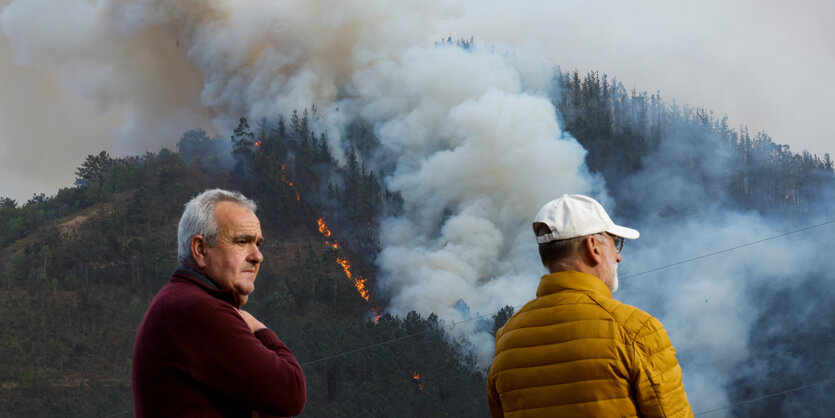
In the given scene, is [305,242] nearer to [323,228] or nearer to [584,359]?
[323,228]

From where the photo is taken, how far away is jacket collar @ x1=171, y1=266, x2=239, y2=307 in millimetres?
2461

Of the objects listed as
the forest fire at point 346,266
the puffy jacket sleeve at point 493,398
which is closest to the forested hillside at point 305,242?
the forest fire at point 346,266

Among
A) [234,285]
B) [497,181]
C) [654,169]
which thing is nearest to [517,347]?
[234,285]

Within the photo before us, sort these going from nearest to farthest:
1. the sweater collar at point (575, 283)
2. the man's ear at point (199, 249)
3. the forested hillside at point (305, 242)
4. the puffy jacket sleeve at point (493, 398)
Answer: the man's ear at point (199, 249)
the sweater collar at point (575, 283)
the puffy jacket sleeve at point (493, 398)
the forested hillside at point (305, 242)

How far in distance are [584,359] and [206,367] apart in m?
1.14

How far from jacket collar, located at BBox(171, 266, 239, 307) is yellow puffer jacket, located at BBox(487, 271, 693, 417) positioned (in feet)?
3.21

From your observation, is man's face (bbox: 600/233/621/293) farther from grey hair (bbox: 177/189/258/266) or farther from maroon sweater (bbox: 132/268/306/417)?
grey hair (bbox: 177/189/258/266)

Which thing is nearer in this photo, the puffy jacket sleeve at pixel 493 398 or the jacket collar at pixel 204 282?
the jacket collar at pixel 204 282

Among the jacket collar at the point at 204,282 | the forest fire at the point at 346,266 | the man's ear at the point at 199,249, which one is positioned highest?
the forest fire at the point at 346,266

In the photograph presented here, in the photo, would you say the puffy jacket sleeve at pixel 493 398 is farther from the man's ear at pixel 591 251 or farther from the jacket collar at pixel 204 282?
the jacket collar at pixel 204 282

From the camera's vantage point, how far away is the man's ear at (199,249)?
8.29 ft

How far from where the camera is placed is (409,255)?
6562cm

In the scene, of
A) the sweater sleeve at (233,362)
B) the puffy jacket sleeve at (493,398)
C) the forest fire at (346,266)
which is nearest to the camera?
the sweater sleeve at (233,362)

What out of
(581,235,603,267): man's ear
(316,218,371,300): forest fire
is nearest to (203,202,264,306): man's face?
(581,235,603,267): man's ear
